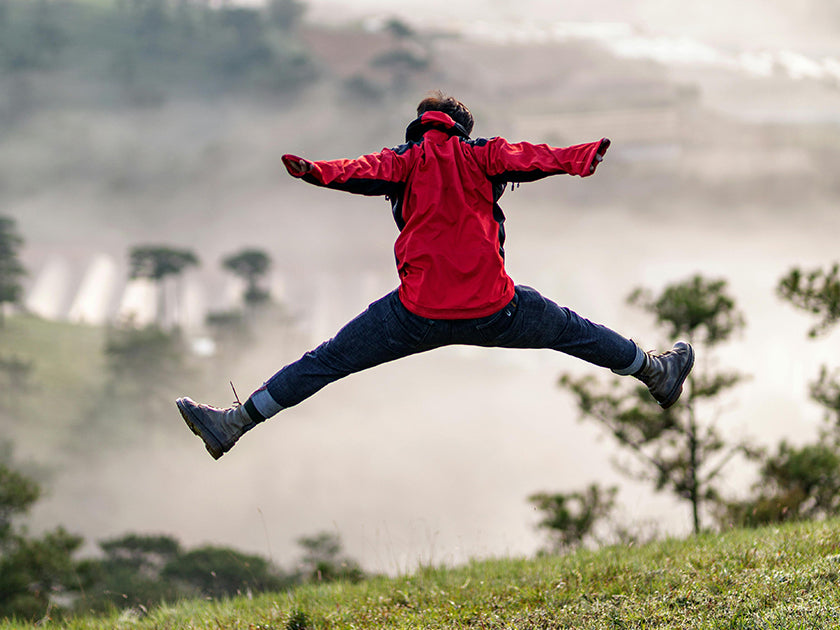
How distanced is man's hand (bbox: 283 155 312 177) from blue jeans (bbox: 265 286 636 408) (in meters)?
0.83

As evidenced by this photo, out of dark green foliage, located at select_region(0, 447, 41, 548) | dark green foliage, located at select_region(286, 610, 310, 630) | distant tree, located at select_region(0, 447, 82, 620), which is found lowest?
dark green foliage, located at select_region(286, 610, 310, 630)

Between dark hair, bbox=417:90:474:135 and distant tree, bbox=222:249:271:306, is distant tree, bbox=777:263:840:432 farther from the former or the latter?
distant tree, bbox=222:249:271:306

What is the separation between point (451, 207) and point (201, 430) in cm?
200

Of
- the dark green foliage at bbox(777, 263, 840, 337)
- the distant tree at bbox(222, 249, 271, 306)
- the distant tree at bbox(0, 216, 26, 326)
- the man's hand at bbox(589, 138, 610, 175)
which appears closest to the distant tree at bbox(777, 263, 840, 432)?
the dark green foliage at bbox(777, 263, 840, 337)

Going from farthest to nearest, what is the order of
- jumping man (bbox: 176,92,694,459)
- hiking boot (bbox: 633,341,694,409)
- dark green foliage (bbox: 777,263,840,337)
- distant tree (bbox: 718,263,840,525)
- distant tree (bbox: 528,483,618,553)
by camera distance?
distant tree (bbox: 528,483,618,553), distant tree (bbox: 718,263,840,525), dark green foliage (bbox: 777,263,840,337), hiking boot (bbox: 633,341,694,409), jumping man (bbox: 176,92,694,459)

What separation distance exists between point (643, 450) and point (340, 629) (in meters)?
12.7

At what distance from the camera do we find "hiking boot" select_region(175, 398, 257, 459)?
13.9 feet

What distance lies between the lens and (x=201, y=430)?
168 inches

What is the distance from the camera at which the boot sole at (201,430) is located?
4.21m

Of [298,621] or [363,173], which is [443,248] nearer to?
[363,173]

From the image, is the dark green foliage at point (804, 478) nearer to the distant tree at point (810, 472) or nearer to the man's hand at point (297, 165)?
the distant tree at point (810, 472)

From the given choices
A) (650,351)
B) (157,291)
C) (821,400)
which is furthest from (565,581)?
(157,291)

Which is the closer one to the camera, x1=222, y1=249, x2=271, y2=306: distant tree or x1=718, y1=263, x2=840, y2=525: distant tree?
x1=718, y1=263, x2=840, y2=525: distant tree

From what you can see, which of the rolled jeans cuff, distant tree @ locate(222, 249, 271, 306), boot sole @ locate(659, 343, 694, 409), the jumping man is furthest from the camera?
distant tree @ locate(222, 249, 271, 306)
